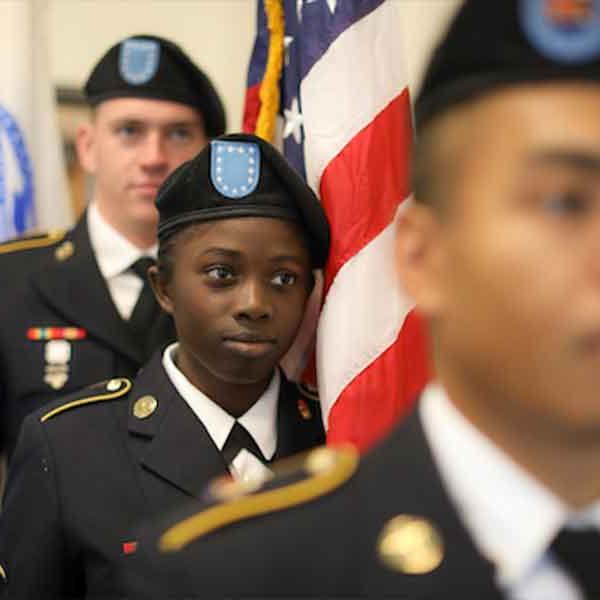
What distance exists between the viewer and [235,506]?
71 centimetres

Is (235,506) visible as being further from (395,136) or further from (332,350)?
(395,136)

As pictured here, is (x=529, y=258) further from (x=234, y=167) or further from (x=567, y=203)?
(x=234, y=167)

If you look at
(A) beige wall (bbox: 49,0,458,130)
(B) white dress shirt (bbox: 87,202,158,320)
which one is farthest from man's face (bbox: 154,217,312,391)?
(A) beige wall (bbox: 49,0,458,130)

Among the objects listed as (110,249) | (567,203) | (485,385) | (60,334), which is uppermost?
(567,203)

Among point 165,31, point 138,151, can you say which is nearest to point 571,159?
point 138,151

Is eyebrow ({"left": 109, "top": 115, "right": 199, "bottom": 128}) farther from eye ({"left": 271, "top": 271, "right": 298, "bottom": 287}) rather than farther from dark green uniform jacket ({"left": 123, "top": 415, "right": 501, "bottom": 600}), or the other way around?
dark green uniform jacket ({"left": 123, "top": 415, "right": 501, "bottom": 600})

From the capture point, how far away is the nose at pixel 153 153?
A: 6.06 feet

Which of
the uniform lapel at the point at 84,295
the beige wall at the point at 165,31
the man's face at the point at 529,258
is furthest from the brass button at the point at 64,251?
the beige wall at the point at 165,31

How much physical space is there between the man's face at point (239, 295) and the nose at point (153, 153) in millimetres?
545

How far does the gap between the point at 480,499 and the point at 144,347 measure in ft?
3.75

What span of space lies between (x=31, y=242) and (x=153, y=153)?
10.3 inches

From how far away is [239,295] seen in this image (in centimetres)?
127

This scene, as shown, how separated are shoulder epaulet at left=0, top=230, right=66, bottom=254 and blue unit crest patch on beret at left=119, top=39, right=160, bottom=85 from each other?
284mm

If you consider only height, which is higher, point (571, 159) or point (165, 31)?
point (571, 159)
